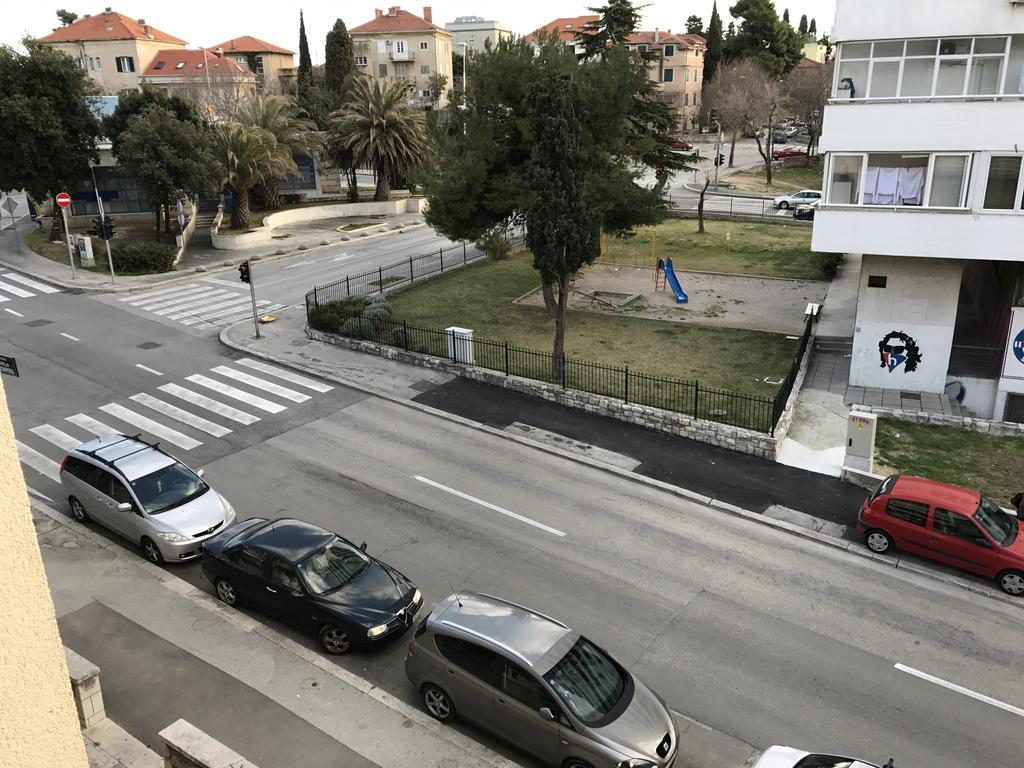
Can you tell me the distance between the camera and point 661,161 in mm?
36969

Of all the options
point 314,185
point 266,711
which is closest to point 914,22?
point 266,711

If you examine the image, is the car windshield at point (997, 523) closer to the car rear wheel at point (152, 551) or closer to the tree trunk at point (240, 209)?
the car rear wheel at point (152, 551)

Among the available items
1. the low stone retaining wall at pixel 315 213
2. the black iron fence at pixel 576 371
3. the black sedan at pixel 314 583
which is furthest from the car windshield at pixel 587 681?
the low stone retaining wall at pixel 315 213

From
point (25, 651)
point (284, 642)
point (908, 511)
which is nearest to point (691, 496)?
point (908, 511)

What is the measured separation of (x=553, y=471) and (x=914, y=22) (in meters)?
13.7

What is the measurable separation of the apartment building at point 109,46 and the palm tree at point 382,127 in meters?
41.6

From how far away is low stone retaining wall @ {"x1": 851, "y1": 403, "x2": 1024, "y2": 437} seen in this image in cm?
1897

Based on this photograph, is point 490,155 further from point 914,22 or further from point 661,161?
point 661,161

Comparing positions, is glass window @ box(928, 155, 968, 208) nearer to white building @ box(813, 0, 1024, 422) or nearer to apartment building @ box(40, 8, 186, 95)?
white building @ box(813, 0, 1024, 422)

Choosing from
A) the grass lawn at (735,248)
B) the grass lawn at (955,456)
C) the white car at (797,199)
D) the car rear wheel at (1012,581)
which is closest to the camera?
the car rear wheel at (1012,581)

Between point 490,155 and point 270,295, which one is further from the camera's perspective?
point 270,295

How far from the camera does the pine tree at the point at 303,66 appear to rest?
7031 centimetres

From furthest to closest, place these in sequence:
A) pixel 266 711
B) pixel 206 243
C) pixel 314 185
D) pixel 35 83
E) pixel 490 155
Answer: pixel 314 185
pixel 206 243
pixel 35 83
pixel 490 155
pixel 266 711

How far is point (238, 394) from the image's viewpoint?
70.3 ft
